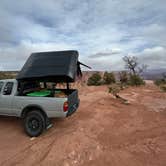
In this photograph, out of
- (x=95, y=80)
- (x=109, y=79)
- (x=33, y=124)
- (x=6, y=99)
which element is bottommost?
(x=33, y=124)

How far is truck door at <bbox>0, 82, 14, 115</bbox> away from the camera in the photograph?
566 centimetres

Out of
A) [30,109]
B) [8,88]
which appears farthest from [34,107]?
[8,88]

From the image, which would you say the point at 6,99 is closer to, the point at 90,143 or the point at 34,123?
the point at 34,123

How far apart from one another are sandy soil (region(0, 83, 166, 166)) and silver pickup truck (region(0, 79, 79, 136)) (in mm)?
446

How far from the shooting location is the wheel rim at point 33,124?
524 cm

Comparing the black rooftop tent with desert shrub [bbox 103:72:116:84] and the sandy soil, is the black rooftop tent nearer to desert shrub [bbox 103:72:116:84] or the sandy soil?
the sandy soil

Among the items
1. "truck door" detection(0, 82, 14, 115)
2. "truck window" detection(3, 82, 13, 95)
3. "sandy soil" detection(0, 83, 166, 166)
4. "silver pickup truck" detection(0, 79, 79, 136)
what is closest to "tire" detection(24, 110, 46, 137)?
"silver pickup truck" detection(0, 79, 79, 136)

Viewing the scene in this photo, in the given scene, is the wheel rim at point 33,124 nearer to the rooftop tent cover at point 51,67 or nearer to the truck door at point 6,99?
the truck door at point 6,99

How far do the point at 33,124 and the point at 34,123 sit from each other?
0.05 m

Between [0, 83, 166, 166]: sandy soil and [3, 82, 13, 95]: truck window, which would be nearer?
[0, 83, 166, 166]: sandy soil

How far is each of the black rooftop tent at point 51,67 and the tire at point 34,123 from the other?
1293 mm

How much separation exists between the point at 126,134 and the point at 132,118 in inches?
74.0

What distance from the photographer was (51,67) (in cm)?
569

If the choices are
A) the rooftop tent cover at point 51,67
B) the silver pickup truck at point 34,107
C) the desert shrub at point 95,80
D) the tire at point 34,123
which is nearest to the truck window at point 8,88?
the silver pickup truck at point 34,107
